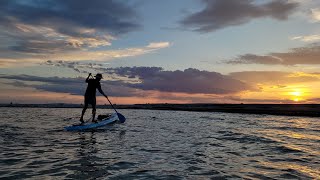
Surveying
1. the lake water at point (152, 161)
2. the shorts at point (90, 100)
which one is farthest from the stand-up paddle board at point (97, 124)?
the lake water at point (152, 161)

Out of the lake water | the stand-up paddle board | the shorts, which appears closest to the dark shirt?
the shorts

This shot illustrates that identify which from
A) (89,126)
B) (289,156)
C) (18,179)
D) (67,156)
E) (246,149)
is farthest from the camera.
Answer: (89,126)

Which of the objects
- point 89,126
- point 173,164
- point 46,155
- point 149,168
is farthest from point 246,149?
point 89,126

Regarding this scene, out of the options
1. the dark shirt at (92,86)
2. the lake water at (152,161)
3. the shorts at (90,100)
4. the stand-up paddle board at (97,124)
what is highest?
the dark shirt at (92,86)

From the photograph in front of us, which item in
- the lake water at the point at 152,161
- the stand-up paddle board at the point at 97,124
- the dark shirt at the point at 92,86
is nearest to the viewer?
the lake water at the point at 152,161

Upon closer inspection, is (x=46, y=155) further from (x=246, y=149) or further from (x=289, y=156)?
(x=289, y=156)

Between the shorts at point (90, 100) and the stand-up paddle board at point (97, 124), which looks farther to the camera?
the shorts at point (90, 100)

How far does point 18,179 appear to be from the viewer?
8.68 meters

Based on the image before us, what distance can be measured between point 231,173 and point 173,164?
2.20 metres

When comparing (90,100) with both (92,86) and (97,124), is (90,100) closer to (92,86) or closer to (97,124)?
(92,86)

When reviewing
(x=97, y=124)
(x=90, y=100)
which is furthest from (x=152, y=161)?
(x=97, y=124)

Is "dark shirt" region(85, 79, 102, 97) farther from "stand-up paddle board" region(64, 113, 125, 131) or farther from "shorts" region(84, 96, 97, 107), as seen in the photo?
"stand-up paddle board" region(64, 113, 125, 131)

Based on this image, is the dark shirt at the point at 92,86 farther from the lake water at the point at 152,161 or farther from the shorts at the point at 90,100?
the lake water at the point at 152,161

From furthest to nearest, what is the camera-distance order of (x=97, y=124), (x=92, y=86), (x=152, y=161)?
(x=97, y=124) → (x=92, y=86) → (x=152, y=161)
